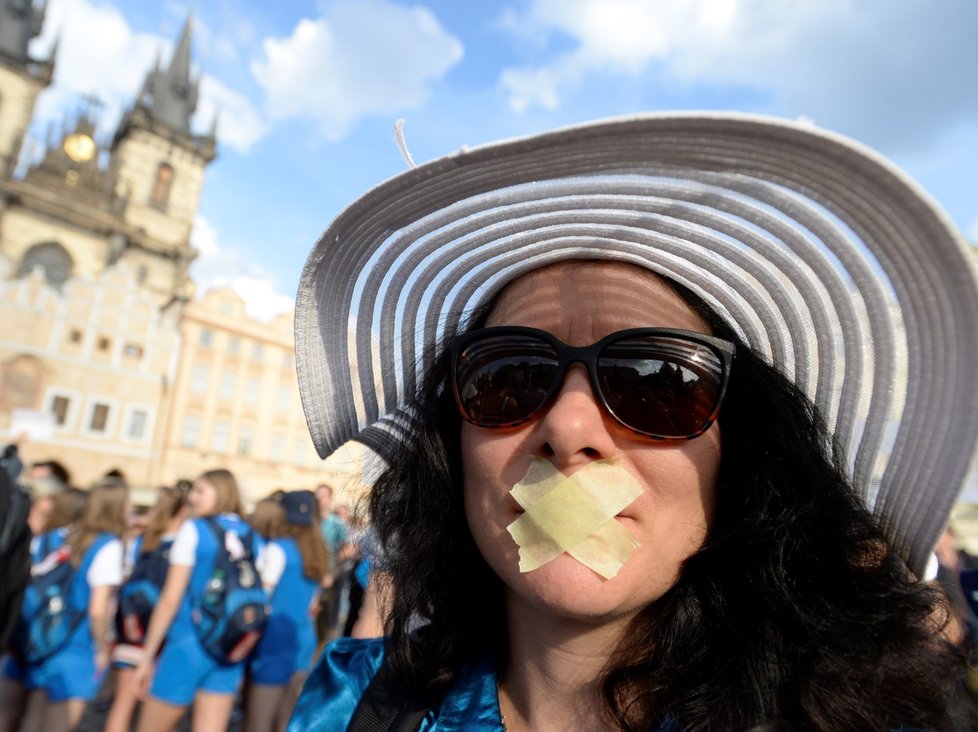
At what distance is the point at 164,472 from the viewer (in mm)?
31297

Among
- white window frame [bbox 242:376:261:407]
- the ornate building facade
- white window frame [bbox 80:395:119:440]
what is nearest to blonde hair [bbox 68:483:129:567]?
the ornate building facade

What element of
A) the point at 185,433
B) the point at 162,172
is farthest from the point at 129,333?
the point at 162,172

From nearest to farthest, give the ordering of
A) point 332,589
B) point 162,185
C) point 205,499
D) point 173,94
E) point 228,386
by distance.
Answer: point 205,499
point 332,589
point 228,386
point 162,185
point 173,94

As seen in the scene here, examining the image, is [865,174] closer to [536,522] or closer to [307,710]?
[536,522]

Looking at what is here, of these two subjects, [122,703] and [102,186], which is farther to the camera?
[102,186]

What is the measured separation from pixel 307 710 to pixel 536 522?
2.62ft

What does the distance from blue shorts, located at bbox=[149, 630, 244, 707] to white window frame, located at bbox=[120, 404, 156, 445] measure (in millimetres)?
30127

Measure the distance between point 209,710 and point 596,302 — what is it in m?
4.18

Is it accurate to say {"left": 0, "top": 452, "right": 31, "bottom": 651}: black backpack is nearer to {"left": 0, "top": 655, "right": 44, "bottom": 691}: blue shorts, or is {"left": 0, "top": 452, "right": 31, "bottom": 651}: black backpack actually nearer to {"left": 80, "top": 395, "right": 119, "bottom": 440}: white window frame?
{"left": 0, "top": 655, "right": 44, "bottom": 691}: blue shorts

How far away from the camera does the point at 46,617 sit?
4402mm

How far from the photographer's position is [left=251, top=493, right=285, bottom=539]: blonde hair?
17.0ft

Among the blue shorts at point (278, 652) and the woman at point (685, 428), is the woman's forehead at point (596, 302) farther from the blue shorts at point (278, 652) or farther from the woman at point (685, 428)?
the blue shorts at point (278, 652)

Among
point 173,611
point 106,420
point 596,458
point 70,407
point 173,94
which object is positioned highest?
point 173,94

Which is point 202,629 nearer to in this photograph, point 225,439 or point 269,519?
point 269,519
